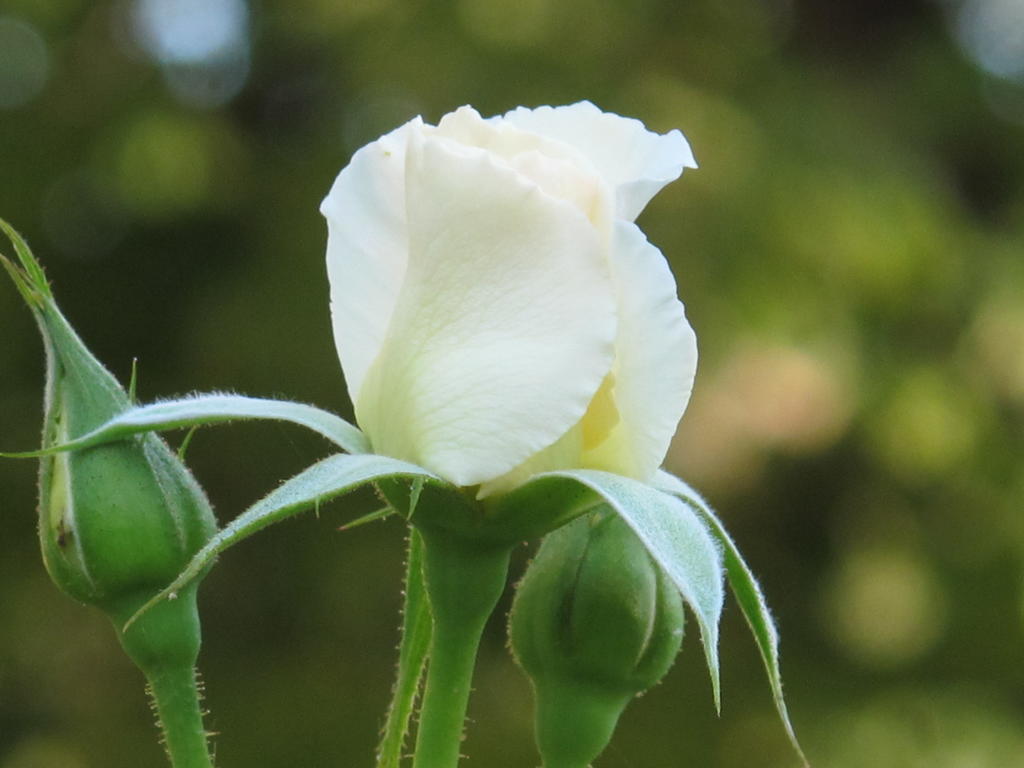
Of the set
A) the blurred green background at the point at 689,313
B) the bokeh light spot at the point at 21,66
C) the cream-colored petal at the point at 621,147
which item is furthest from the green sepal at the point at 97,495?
the bokeh light spot at the point at 21,66

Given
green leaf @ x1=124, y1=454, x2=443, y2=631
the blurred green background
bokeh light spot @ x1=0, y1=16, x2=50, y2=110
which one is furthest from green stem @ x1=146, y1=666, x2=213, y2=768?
bokeh light spot @ x1=0, y1=16, x2=50, y2=110

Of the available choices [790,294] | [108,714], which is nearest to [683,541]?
[790,294]

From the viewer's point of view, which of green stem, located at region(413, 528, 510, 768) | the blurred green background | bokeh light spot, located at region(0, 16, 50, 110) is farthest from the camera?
bokeh light spot, located at region(0, 16, 50, 110)

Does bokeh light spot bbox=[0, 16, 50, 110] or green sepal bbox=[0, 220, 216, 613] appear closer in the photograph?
green sepal bbox=[0, 220, 216, 613]

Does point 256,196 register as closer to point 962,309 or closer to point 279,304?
point 279,304

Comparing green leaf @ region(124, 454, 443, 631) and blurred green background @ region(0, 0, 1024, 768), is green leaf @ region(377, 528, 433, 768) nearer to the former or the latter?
green leaf @ region(124, 454, 443, 631)
